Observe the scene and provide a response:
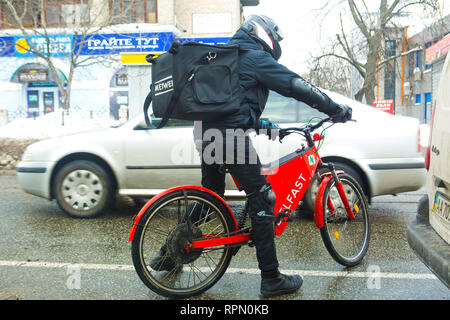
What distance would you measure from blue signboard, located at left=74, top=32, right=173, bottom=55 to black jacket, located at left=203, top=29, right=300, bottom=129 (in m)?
19.4

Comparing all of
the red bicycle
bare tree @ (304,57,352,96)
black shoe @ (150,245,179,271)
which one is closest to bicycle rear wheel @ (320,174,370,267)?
the red bicycle

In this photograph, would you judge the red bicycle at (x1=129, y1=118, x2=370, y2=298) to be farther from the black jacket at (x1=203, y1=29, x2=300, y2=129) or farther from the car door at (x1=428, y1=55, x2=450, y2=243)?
the car door at (x1=428, y1=55, x2=450, y2=243)

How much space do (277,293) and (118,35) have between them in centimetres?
2101

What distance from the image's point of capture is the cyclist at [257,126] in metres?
2.94

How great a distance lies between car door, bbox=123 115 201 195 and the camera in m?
5.50

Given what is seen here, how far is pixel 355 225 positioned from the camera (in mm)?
3861

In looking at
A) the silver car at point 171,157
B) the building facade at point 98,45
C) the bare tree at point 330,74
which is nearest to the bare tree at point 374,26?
the bare tree at point 330,74

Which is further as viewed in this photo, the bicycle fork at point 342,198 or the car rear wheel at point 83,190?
the car rear wheel at point 83,190

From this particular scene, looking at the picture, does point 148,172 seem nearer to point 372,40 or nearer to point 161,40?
point 161,40

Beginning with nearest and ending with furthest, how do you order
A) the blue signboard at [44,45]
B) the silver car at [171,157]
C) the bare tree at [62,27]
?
the silver car at [171,157], the bare tree at [62,27], the blue signboard at [44,45]

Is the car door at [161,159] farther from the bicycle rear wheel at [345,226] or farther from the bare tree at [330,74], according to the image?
the bare tree at [330,74]

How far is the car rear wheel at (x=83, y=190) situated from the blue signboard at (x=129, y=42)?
1692 centimetres

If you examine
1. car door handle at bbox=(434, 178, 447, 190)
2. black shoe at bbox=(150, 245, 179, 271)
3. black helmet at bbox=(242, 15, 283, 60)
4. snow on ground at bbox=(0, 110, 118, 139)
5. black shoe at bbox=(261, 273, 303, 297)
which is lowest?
black shoe at bbox=(261, 273, 303, 297)
